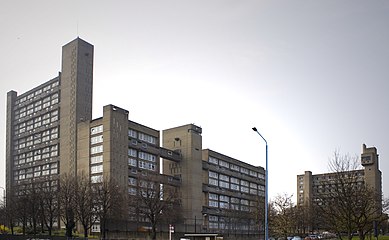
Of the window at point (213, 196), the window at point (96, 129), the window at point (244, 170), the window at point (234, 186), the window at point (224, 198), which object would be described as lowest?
the window at point (224, 198)

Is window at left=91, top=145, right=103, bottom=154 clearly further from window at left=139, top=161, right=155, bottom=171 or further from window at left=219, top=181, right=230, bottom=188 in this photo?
window at left=219, top=181, right=230, bottom=188

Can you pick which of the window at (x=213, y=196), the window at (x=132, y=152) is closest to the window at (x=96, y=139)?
the window at (x=132, y=152)

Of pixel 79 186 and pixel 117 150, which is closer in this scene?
pixel 79 186

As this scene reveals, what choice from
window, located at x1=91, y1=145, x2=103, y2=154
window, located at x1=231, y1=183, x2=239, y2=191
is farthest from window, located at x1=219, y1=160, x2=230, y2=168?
window, located at x1=91, y1=145, x2=103, y2=154

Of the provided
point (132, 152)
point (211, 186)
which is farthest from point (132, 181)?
point (211, 186)

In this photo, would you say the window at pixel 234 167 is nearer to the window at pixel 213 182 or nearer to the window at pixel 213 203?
the window at pixel 213 182

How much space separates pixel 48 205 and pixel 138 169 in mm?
28927

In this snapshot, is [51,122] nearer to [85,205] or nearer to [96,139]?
[96,139]

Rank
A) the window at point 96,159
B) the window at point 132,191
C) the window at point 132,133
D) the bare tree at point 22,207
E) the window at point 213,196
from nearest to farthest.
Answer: the bare tree at point 22,207 < the window at point 96,159 < the window at point 132,191 < the window at point 132,133 < the window at point 213,196

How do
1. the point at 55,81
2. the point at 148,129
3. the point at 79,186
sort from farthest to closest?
the point at 55,81 → the point at 148,129 → the point at 79,186

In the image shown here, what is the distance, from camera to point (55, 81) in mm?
131875

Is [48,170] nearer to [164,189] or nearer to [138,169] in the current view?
[138,169]

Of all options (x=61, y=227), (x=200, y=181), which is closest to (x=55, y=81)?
(x=61, y=227)

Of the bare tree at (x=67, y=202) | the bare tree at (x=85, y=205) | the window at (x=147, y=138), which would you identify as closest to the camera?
the bare tree at (x=67, y=202)
